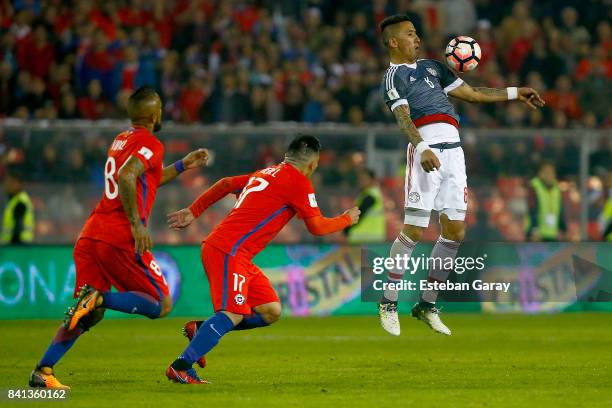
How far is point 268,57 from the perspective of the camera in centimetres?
2116

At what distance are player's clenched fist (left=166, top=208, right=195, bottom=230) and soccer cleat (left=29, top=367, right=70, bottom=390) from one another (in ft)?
4.55

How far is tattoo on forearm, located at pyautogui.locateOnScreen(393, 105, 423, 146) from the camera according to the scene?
10852 mm

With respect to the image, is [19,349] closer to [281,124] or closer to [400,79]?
[400,79]

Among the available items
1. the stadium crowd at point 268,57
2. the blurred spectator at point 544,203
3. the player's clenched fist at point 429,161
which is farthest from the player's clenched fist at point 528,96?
the stadium crowd at point 268,57

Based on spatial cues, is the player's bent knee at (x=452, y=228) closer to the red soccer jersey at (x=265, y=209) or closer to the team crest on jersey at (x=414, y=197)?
the team crest on jersey at (x=414, y=197)

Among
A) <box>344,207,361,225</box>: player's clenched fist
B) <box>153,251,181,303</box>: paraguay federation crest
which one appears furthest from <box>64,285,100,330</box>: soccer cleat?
<box>153,251,181,303</box>: paraguay federation crest

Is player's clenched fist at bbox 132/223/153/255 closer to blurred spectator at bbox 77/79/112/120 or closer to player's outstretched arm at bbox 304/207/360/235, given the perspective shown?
player's outstretched arm at bbox 304/207/360/235

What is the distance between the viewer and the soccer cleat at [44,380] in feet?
29.8

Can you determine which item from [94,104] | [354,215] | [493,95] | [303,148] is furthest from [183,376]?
[94,104]

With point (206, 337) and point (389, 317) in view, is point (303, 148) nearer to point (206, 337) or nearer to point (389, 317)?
point (206, 337)

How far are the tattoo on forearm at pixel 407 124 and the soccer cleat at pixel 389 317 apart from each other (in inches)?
57.9

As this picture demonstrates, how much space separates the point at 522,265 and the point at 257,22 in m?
7.26

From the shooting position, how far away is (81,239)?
9.49 metres

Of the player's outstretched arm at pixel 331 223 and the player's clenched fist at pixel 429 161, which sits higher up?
the player's clenched fist at pixel 429 161
